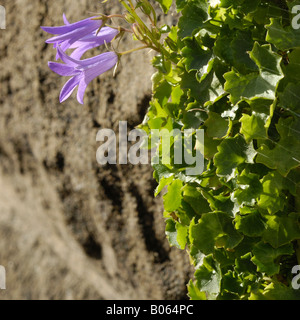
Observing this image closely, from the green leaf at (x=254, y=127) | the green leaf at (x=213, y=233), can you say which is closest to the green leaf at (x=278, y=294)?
the green leaf at (x=213, y=233)

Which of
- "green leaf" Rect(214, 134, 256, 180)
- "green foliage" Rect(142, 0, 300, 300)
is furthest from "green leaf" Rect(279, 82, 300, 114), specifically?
"green leaf" Rect(214, 134, 256, 180)

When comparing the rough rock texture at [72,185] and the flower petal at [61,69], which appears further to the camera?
the rough rock texture at [72,185]

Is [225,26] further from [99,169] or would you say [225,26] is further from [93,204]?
[93,204]

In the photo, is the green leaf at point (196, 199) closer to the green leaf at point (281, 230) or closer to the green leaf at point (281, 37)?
the green leaf at point (281, 230)

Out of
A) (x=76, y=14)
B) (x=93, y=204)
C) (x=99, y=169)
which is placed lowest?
(x=93, y=204)

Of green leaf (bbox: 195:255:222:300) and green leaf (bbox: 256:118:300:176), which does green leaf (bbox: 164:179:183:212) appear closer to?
green leaf (bbox: 195:255:222:300)
